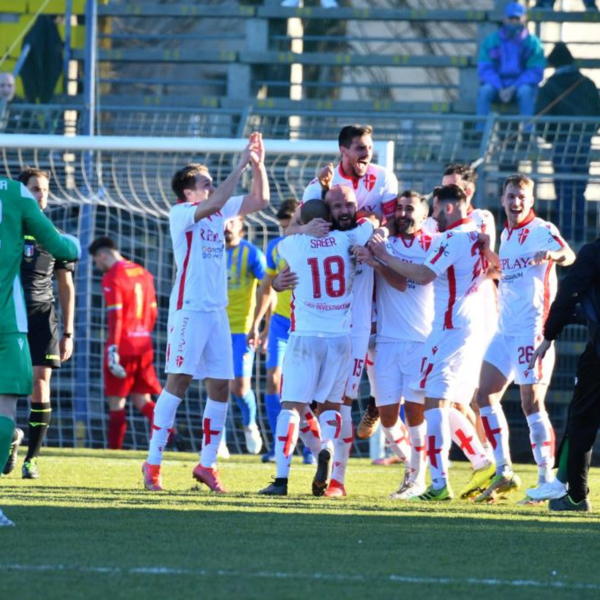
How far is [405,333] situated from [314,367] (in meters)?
0.79

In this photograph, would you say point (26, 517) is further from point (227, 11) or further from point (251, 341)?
point (227, 11)

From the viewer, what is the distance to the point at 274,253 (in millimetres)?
12648

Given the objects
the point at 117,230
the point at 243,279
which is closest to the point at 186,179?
the point at 243,279

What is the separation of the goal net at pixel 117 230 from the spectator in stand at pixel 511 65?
292 centimetres

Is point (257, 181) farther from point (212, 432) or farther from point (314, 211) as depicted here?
point (212, 432)

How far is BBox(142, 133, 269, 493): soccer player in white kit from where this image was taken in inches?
364

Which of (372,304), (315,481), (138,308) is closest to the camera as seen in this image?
(315,481)

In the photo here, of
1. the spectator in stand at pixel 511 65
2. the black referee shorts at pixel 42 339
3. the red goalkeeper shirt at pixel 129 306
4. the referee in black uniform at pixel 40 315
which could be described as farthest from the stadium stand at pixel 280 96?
the black referee shorts at pixel 42 339

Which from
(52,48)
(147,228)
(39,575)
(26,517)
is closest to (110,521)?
(26,517)

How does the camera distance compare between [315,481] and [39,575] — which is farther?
[315,481]

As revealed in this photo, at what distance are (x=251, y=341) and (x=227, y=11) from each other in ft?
30.2

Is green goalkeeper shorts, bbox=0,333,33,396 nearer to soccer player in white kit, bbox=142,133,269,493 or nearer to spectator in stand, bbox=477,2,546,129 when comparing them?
Answer: soccer player in white kit, bbox=142,133,269,493

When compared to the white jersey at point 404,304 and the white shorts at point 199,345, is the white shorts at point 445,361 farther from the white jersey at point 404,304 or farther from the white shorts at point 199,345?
the white shorts at point 199,345

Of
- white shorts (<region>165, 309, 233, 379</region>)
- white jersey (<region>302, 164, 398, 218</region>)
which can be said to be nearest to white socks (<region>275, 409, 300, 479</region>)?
white shorts (<region>165, 309, 233, 379</region>)
